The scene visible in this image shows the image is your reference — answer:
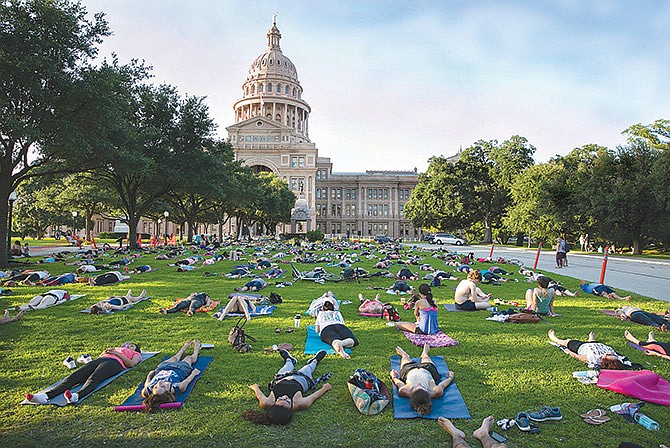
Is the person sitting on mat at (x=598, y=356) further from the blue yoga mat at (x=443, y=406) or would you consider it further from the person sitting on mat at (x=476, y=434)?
the person sitting on mat at (x=476, y=434)

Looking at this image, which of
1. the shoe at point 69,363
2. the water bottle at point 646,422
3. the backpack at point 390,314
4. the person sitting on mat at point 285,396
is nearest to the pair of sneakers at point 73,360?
the shoe at point 69,363

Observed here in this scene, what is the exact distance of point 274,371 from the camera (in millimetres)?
5664

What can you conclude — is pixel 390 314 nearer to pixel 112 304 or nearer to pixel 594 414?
→ pixel 594 414

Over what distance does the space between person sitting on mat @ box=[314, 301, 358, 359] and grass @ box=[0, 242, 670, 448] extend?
7.7 inches

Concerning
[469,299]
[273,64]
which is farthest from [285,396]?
[273,64]

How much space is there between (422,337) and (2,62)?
53.8ft

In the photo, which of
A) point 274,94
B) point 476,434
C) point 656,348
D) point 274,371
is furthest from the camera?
point 274,94

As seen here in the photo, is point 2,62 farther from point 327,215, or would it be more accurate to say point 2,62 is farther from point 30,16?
point 327,215

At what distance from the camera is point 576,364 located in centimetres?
604

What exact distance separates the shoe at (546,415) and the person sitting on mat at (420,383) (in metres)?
0.93

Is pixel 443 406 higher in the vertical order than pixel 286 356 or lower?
lower

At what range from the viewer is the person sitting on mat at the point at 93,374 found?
4.69 metres

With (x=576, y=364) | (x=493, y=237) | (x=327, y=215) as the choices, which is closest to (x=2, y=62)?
(x=576, y=364)

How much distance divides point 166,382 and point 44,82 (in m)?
16.5
